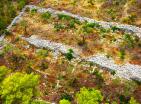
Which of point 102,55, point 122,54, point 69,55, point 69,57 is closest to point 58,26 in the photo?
point 69,55

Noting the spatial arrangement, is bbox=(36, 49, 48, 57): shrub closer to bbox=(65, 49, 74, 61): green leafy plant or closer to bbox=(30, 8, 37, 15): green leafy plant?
bbox=(65, 49, 74, 61): green leafy plant

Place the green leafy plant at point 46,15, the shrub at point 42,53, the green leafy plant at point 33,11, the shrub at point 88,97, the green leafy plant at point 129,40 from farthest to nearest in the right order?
the green leafy plant at point 33,11, the green leafy plant at point 46,15, the shrub at point 42,53, the green leafy plant at point 129,40, the shrub at point 88,97

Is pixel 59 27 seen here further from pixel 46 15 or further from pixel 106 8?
pixel 106 8

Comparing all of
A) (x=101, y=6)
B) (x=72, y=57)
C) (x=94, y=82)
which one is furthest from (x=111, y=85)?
(x=101, y=6)

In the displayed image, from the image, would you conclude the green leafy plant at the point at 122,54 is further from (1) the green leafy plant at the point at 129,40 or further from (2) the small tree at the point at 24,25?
(2) the small tree at the point at 24,25

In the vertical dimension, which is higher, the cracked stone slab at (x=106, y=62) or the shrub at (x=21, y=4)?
the shrub at (x=21, y=4)

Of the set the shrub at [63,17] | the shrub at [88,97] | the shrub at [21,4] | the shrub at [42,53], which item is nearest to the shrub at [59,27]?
the shrub at [63,17]

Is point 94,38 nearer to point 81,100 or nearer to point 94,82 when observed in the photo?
point 94,82
